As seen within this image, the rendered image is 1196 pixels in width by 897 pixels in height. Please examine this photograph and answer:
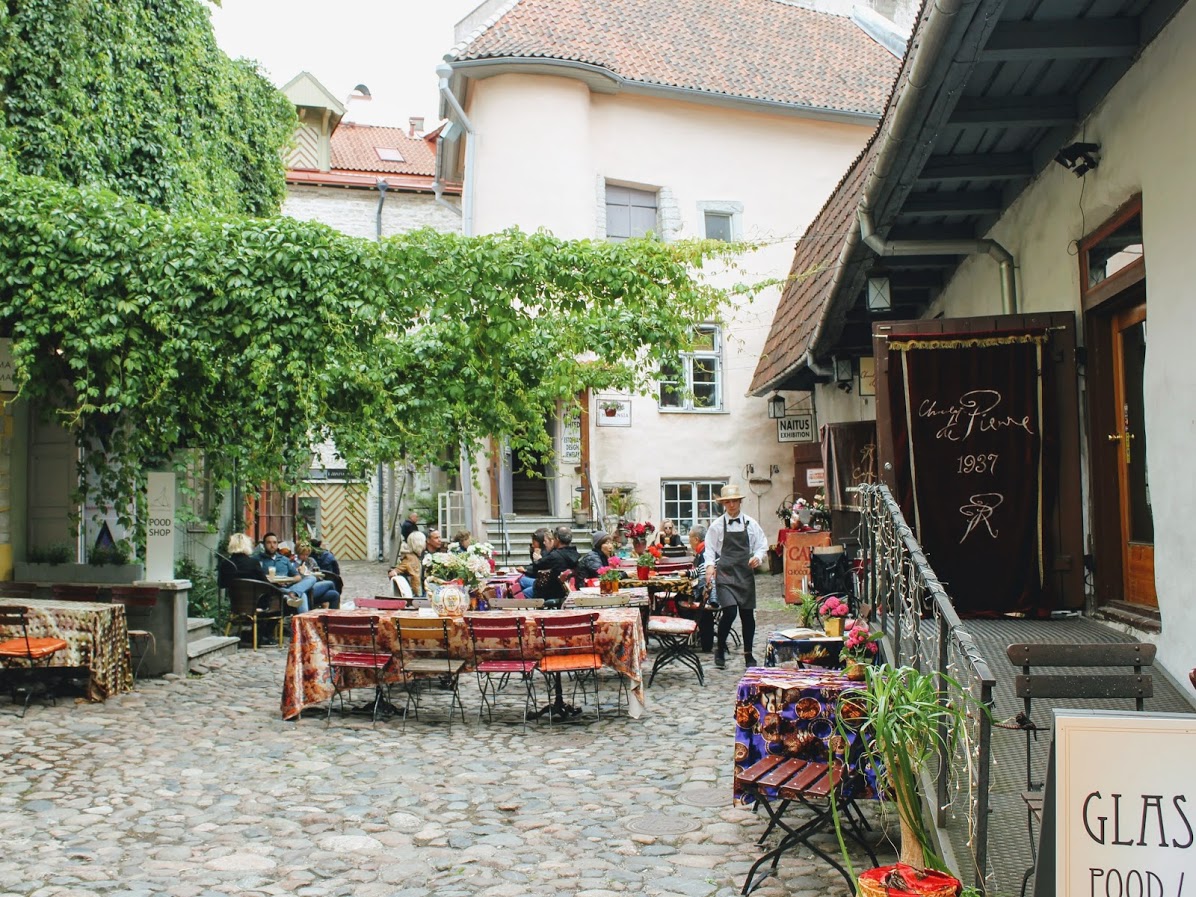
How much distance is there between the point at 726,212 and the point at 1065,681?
19.7 metres

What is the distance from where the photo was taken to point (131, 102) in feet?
42.1

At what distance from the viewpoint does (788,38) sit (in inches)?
1016

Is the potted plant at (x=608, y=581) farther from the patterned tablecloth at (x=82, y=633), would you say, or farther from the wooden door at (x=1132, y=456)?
the wooden door at (x=1132, y=456)

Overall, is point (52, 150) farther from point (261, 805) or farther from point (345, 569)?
point (345, 569)

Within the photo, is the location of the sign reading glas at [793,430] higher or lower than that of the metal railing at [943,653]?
higher

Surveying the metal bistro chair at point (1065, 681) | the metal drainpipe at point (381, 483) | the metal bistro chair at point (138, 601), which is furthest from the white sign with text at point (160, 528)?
the metal drainpipe at point (381, 483)

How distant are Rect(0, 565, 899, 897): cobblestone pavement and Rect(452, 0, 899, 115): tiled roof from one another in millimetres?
15662

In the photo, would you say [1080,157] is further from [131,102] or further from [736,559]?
[131,102]

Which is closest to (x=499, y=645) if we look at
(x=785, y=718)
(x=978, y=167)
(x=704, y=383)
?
(x=785, y=718)

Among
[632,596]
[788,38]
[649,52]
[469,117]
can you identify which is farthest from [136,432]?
[788,38]

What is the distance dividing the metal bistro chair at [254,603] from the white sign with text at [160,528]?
191cm

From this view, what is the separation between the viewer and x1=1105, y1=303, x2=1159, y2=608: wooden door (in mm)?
6988

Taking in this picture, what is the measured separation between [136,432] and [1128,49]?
934 cm

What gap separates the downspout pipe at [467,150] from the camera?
21516mm
